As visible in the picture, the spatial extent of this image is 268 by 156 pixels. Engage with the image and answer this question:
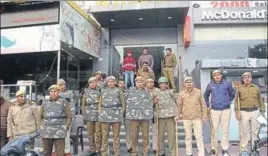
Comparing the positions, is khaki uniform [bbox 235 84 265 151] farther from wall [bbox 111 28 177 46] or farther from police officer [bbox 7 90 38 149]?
wall [bbox 111 28 177 46]

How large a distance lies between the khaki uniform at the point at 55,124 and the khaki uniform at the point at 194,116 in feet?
7.01

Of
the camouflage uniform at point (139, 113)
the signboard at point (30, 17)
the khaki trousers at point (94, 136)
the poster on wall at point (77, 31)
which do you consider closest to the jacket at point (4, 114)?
the khaki trousers at point (94, 136)

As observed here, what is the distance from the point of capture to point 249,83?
22.0ft

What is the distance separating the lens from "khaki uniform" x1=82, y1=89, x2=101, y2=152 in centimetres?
673

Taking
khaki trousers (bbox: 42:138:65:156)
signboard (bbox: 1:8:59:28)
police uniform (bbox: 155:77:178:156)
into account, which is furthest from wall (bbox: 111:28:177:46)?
khaki trousers (bbox: 42:138:65:156)

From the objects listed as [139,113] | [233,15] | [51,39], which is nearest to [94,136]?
[139,113]

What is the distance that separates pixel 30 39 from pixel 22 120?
502 centimetres

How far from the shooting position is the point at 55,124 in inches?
235

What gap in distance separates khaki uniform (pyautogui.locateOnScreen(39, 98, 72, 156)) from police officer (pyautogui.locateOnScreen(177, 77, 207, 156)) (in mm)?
2129

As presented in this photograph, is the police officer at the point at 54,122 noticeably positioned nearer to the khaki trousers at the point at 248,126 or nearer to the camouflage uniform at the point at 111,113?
the camouflage uniform at the point at 111,113

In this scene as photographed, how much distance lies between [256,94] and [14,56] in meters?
9.80

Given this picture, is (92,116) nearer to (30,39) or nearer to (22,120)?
(22,120)

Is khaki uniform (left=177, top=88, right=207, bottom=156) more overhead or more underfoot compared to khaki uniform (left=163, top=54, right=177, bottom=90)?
more underfoot

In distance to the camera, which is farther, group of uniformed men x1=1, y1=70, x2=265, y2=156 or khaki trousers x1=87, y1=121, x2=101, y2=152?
khaki trousers x1=87, y1=121, x2=101, y2=152
